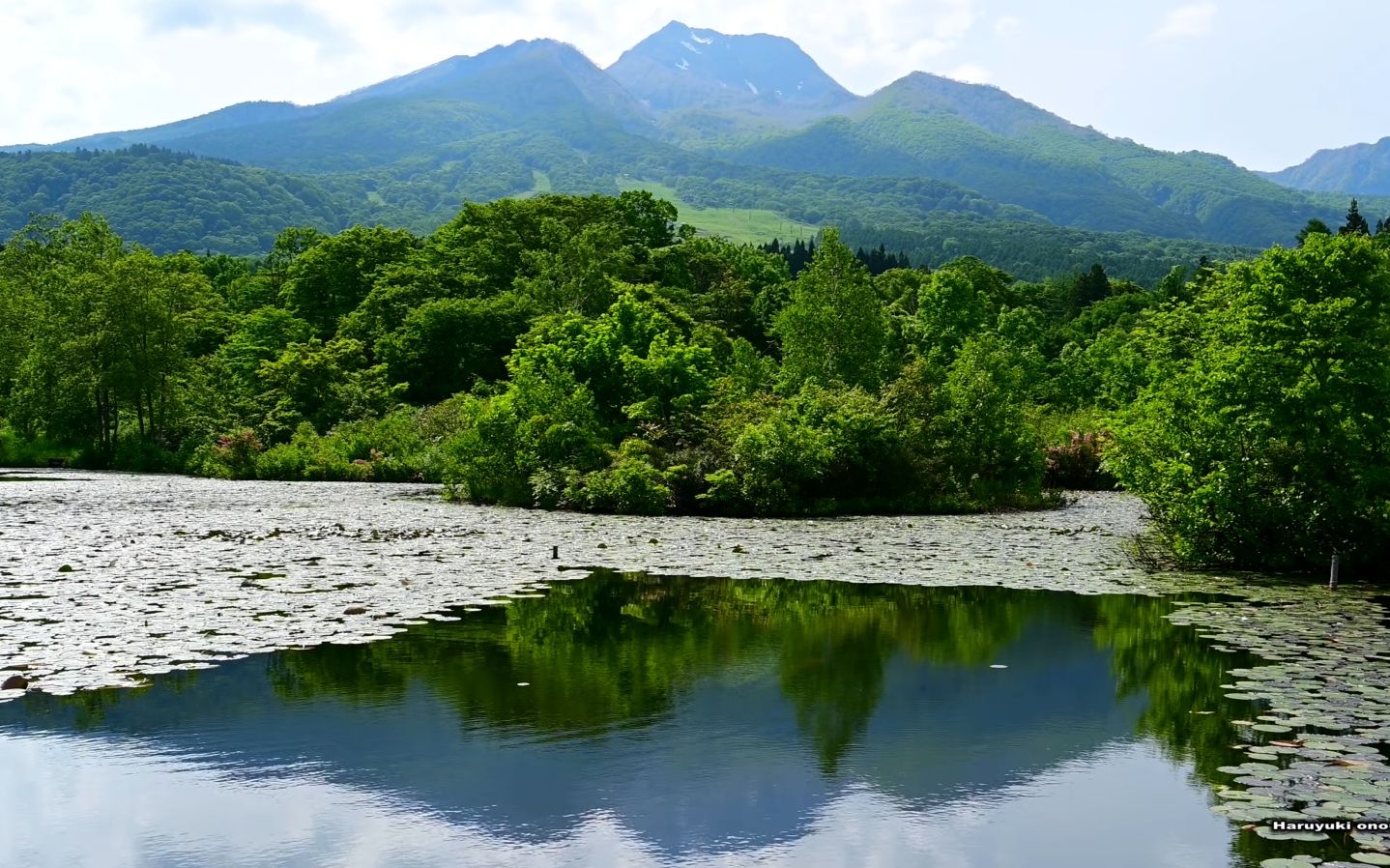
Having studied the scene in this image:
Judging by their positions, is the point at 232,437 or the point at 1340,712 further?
the point at 232,437

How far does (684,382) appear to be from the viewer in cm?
4056

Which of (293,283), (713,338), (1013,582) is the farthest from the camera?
(293,283)

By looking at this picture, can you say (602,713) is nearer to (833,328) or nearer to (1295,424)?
(1295,424)

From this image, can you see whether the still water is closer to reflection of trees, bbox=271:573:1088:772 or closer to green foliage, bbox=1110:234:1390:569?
reflection of trees, bbox=271:573:1088:772

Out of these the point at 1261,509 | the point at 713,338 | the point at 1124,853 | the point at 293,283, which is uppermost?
the point at 293,283

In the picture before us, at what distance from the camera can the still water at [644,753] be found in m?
9.47

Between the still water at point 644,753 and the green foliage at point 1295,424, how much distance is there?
22.3 feet

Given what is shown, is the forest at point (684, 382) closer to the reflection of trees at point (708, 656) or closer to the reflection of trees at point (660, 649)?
the reflection of trees at point (708, 656)

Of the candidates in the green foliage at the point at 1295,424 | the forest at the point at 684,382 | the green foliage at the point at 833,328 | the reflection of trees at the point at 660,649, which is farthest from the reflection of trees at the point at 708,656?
the green foliage at the point at 833,328

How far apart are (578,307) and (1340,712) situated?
55731 millimetres

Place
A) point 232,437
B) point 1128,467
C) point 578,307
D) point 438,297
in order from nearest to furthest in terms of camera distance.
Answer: point 1128,467 < point 232,437 < point 578,307 < point 438,297

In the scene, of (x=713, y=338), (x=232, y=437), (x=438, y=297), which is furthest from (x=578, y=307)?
(x=232, y=437)

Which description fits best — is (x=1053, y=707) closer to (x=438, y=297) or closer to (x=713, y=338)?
(x=713, y=338)

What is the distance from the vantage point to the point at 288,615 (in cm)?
1781
